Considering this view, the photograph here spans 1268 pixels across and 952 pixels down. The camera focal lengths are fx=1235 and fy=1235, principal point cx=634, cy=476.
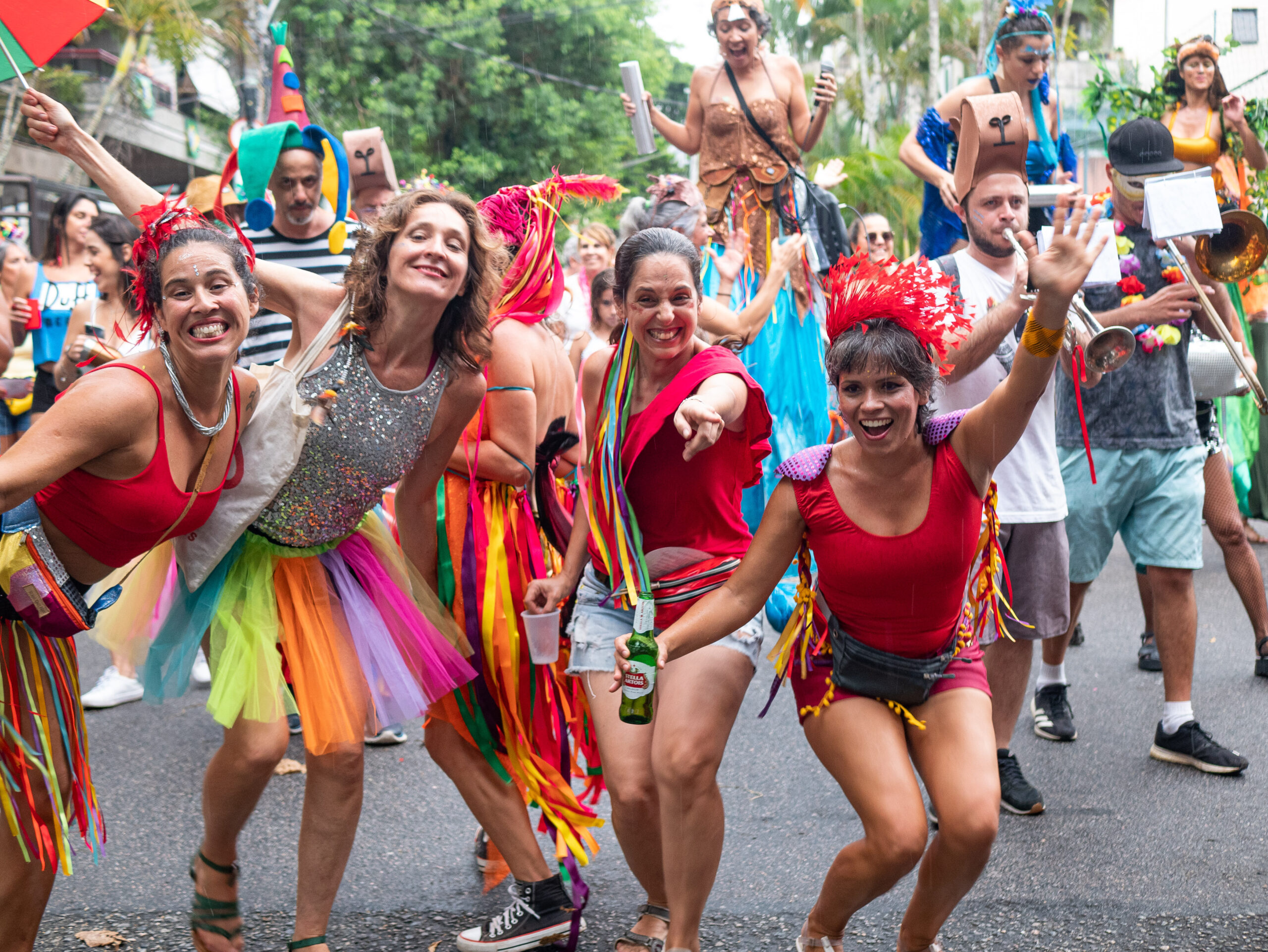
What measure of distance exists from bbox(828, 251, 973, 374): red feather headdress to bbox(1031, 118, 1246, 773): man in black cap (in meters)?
1.50

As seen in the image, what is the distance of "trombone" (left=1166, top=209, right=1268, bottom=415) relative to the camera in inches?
158

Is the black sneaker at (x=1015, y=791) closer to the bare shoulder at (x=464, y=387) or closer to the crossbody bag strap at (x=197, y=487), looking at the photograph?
the bare shoulder at (x=464, y=387)

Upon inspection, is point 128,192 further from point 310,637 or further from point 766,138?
point 766,138

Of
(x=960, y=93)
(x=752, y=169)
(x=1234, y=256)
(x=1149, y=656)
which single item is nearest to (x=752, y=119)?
(x=752, y=169)

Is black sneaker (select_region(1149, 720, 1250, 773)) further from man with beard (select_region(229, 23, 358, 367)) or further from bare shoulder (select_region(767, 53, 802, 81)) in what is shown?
bare shoulder (select_region(767, 53, 802, 81))

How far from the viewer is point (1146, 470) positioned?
4.55m

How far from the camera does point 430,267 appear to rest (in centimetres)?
314

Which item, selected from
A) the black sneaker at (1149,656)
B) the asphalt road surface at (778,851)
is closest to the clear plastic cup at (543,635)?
the asphalt road surface at (778,851)

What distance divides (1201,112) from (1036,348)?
4080mm

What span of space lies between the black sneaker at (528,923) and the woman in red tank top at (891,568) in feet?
2.12

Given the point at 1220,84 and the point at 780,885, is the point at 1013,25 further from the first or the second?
the point at 780,885

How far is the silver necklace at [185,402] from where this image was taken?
2812 millimetres

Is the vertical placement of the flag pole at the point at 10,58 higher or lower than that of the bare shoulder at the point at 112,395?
higher

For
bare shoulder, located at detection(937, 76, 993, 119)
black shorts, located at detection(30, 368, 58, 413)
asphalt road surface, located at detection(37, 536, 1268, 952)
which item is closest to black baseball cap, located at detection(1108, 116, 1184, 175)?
bare shoulder, located at detection(937, 76, 993, 119)
